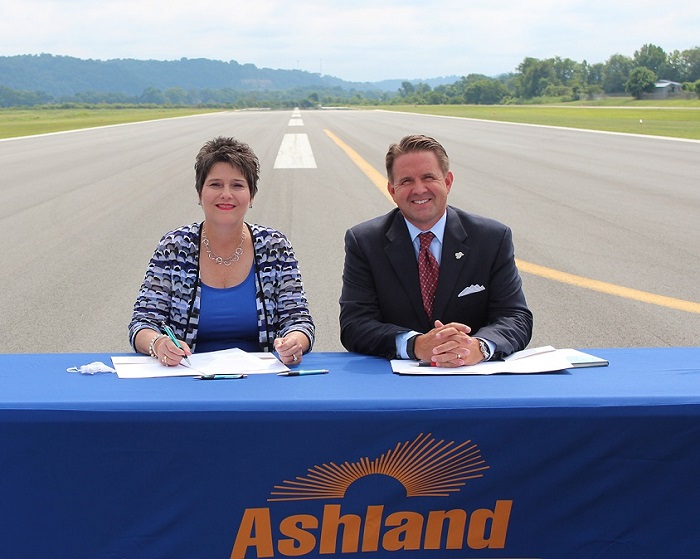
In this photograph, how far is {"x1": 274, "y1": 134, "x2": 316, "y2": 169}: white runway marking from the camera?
73.4ft

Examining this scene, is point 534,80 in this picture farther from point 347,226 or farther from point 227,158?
point 227,158

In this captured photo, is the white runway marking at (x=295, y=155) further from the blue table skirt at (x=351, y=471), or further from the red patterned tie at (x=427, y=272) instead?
the blue table skirt at (x=351, y=471)

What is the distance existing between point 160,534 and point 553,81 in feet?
656

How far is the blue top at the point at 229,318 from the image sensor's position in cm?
379

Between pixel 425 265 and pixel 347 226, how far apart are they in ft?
26.6

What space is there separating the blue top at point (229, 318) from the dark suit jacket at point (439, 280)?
17.0 inches

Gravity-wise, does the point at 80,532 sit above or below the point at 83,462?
below

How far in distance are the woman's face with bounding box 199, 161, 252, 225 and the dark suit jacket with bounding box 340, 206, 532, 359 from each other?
527 mm

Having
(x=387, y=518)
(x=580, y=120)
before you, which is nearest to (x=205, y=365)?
(x=387, y=518)

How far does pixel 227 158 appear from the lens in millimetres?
3746

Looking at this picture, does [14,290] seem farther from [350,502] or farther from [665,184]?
[665,184]

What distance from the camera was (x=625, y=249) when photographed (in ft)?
32.2

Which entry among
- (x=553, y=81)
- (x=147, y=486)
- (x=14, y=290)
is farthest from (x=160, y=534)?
(x=553, y=81)

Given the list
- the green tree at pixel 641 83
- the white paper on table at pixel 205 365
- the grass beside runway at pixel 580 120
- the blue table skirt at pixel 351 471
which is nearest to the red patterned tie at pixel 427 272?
the white paper on table at pixel 205 365
